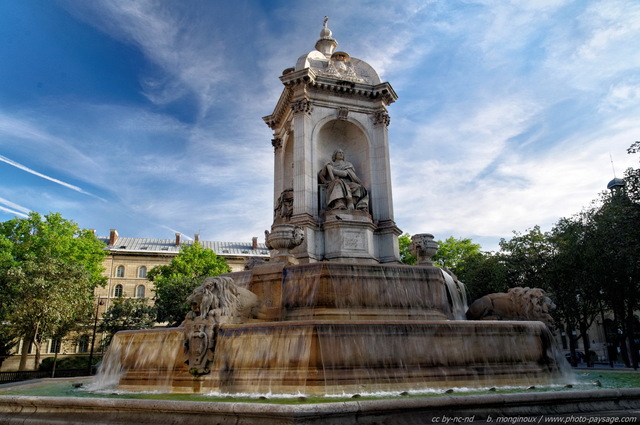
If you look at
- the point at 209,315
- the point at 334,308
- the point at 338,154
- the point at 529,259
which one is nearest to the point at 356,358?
the point at 334,308

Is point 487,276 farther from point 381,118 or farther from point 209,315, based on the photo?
point 209,315

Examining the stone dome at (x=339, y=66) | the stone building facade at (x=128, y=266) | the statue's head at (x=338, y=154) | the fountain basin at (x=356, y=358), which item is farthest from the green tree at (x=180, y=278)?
the fountain basin at (x=356, y=358)

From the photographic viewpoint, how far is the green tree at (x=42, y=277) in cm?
3531

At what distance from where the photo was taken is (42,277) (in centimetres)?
3575

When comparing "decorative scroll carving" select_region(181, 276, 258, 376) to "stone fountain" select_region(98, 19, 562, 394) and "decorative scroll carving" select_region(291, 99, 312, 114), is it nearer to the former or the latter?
"stone fountain" select_region(98, 19, 562, 394)

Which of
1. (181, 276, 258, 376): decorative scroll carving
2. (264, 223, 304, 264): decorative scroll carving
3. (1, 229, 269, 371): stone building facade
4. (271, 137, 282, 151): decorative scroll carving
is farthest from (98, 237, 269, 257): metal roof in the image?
(181, 276, 258, 376): decorative scroll carving

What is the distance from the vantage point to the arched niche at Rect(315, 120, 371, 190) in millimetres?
19062

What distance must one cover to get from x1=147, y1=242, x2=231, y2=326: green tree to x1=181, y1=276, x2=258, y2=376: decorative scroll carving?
2827cm

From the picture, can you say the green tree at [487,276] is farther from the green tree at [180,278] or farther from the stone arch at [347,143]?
the green tree at [180,278]

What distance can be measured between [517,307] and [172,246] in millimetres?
74968

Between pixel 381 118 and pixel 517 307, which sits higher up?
pixel 381 118

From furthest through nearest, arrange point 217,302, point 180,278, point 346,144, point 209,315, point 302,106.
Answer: point 180,278 < point 346,144 < point 302,106 < point 217,302 < point 209,315

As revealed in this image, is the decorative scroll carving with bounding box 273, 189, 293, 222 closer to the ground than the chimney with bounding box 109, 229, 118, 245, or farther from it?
closer to the ground

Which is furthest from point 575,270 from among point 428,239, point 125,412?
point 125,412
